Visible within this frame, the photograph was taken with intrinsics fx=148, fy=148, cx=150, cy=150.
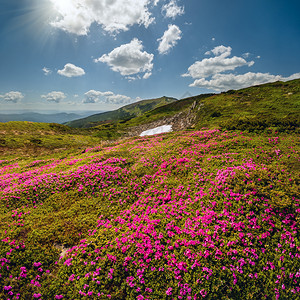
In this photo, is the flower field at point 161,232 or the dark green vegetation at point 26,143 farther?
the dark green vegetation at point 26,143

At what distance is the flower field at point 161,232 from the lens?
7.70 meters

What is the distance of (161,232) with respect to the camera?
10.4m

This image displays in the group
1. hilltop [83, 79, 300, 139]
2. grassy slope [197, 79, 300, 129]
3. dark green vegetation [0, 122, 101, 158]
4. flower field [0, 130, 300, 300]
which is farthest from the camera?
dark green vegetation [0, 122, 101, 158]

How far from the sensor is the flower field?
7703 millimetres

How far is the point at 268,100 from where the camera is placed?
143 ft

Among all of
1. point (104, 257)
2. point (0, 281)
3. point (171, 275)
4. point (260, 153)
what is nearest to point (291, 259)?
point (171, 275)

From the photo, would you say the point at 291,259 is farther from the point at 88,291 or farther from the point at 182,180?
the point at 88,291

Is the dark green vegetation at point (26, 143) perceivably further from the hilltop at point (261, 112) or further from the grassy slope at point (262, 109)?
the grassy slope at point (262, 109)

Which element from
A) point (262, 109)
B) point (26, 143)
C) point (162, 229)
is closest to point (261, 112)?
point (262, 109)

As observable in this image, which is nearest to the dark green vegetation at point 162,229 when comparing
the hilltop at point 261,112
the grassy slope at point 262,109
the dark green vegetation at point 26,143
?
the hilltop at point 261,112

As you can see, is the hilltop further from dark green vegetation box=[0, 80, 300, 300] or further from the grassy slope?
dark green vegetation box=[0, 80, 300, 300]

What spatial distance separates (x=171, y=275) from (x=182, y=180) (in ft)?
28.3

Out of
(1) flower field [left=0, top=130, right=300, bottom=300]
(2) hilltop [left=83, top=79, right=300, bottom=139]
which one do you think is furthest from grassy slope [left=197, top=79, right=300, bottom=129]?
(1) flower field [left=0, top=130, right=300, bottom=300]

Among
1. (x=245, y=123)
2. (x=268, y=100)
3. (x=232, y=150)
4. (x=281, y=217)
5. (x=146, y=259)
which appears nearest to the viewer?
(x=146, y=259)
